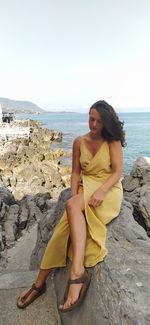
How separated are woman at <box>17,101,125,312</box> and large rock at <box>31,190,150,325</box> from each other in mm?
A: 137

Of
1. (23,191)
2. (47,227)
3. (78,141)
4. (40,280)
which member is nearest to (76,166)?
(78,141)

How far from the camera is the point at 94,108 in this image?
13.9 ft

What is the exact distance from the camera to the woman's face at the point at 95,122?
4225 mm

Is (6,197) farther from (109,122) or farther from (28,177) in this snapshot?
(109,122)

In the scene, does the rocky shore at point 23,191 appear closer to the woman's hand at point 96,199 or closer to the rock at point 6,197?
the rock at point 6,197

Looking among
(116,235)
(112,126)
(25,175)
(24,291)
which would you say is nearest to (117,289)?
(116,235)

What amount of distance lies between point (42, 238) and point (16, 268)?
212 cm

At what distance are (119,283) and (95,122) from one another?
1916 millimetres

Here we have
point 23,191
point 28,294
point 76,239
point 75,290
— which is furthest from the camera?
point 23,191

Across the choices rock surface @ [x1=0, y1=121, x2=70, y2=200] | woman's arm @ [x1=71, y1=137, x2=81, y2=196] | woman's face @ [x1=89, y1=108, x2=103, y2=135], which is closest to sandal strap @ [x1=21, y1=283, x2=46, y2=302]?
woman's arm @ [x1=71, y1=137, x2=81, y2=196]

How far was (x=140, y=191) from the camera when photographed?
7.83 metres

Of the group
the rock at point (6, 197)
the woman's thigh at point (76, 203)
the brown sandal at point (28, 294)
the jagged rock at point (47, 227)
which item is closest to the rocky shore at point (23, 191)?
the rock at point (6, 197)

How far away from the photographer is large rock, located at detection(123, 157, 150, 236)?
690 cm

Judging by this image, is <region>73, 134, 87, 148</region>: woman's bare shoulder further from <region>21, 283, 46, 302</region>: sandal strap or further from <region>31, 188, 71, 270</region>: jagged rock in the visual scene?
<region>21, 283, 46, 302</region>: sandal strap
